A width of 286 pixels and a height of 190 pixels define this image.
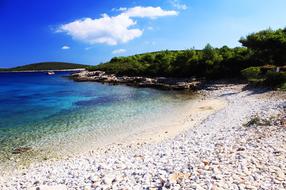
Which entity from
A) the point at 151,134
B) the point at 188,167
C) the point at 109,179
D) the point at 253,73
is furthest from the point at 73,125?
the point at 253,73

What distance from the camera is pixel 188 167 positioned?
12.3 meters

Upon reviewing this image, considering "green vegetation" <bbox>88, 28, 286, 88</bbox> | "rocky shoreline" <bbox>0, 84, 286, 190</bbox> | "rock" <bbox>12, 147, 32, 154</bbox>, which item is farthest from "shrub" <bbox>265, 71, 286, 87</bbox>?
"rock" <bbox>12, 147, 32, 154</bbox>

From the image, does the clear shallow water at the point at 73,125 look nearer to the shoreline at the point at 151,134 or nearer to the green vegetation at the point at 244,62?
the shoreline at the point at 151,134

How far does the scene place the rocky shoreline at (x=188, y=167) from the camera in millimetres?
10664

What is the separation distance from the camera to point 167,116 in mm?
31734

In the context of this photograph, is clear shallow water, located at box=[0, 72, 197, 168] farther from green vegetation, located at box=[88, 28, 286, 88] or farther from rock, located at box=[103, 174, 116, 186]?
green vegetation, located at box=[88, 28, 286, 88]

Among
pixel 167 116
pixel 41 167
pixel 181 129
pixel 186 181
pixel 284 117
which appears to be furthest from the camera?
pixel 167 116

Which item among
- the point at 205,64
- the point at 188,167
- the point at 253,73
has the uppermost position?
the point at 205,64

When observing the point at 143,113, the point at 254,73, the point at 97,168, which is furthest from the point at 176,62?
the point at 97,168

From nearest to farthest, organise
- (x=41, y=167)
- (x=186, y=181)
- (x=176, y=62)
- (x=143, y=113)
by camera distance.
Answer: (x=186, y=181)
(x=41, y=167)
(x=143, y=113)
(x=176, y=62)

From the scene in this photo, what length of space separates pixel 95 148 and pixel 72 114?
48.8 feet

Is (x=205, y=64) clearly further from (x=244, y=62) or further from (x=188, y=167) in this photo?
(x=188, y=167)

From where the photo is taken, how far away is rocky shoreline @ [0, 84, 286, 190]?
10.7 meters

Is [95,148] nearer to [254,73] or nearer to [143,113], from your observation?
[143,113]
